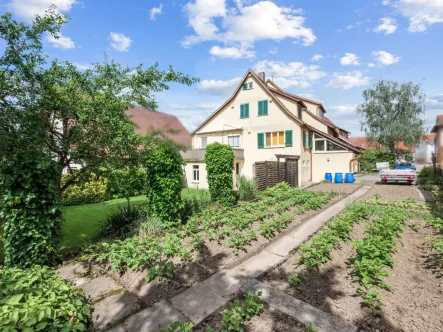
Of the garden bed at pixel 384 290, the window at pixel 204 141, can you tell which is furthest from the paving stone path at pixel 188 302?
the window at pixel 204 141

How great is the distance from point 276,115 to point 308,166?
538cm

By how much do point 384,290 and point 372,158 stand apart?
3662 cm

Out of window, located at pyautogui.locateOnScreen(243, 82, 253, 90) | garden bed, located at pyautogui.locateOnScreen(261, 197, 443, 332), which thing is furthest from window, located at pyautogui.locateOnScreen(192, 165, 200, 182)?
garden bed, located at pyautogui.locateOnScreen(261, 197, 443, 332)

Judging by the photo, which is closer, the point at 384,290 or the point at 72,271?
the point at 384,290

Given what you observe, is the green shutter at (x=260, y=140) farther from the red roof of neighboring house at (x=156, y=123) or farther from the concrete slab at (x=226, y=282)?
the concrete slab at (x=226, y=282)

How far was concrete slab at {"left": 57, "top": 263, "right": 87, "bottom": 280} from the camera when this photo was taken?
4617mm

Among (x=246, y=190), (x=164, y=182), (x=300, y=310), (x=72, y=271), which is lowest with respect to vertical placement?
(x=72, y=271)

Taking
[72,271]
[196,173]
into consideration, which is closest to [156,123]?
[72,271]

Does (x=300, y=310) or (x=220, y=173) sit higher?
(x=220, y=173)

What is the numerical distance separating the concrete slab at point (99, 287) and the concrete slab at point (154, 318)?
988mm

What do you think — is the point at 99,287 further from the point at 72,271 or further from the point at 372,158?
the point at 372,158

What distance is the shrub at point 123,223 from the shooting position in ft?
21.2

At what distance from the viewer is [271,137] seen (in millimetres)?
19047

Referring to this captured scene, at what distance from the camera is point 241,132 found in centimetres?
2030
